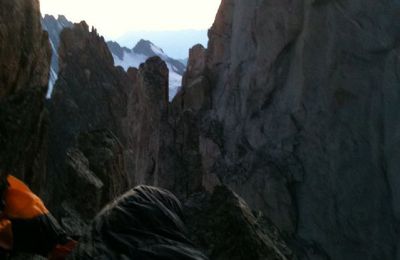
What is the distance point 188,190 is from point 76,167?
1904 cm

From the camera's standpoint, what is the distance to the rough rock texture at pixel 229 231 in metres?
7.21

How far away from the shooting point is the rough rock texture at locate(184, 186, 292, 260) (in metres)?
7.21

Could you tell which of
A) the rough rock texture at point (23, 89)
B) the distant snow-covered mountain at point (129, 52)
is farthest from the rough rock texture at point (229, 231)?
the distant snow-covered mountain at point (129, 52)

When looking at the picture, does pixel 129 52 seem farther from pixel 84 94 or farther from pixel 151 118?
pixel 151 118

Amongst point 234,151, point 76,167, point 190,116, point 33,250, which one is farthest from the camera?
point 234,151

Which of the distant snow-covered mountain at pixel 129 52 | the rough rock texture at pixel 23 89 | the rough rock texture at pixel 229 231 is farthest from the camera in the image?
the distant snow-covered mountain at pixel 129 52

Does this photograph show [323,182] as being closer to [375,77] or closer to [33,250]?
[375,77]

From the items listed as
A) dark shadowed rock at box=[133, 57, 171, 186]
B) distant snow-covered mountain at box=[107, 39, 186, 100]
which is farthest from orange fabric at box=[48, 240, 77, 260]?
distant snow-covered mountain at box=[107, 39, 186, 100]

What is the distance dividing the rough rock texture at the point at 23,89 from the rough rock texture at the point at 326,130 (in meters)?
26.5

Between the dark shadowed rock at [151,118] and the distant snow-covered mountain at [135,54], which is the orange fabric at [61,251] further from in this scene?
the distant snow-covered mountain at [135,54]

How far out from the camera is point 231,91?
43719mm

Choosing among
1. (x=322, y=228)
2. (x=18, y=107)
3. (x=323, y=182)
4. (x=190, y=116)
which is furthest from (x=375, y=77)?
(x=18, y=107)

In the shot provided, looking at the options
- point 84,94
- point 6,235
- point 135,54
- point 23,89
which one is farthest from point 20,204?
point 135,54

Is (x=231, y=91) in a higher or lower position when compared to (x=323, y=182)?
higher
